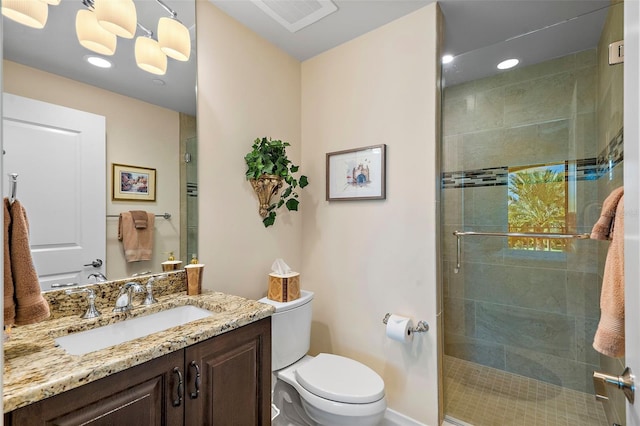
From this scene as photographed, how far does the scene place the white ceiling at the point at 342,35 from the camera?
1.24m

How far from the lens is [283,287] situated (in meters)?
1.83

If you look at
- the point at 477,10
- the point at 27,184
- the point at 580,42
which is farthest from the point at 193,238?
the point at 580,42

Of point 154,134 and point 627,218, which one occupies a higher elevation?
point 154,134

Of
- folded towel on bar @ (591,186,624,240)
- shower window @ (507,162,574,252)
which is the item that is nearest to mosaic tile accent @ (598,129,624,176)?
shower window @ (507,162,574,252)

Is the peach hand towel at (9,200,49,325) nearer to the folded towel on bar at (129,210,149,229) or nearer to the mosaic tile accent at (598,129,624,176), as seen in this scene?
the folded towel on bar at (129,210,149,229)

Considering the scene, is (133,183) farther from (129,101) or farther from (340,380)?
(340,380)

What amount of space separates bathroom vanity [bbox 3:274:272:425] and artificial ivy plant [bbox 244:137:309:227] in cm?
70

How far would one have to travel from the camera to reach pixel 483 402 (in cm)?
192

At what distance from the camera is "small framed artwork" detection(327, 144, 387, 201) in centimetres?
193

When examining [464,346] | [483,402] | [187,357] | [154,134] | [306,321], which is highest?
[154,134]

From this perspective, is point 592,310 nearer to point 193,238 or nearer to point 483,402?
point 483,402

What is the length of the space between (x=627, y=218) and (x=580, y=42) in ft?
5.79

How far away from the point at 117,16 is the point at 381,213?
163cm

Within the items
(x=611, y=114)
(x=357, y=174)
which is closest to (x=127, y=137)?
(x=357, y=174)
